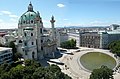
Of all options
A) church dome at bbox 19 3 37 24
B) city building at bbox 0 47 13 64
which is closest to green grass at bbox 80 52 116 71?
city building at bbox 0 47 13 64

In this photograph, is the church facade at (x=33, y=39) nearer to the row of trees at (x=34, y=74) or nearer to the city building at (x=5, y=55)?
the city building at (x=5, y=55)

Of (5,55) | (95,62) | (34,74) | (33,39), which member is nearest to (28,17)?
(33,39)

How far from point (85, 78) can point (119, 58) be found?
27619 mm

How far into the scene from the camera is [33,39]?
206 feet

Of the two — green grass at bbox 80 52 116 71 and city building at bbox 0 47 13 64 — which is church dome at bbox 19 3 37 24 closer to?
city building at bbox 0 47 13 64

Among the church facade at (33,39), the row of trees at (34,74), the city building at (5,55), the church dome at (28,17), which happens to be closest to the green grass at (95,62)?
the church facade at (33,39)

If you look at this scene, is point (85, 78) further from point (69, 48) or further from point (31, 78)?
point (69, 48)

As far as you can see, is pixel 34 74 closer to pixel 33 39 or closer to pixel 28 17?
pixel 33 39

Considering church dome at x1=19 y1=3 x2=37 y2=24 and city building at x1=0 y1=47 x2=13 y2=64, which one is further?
church dome at x1=19 y1=3 x2=37 y2=24

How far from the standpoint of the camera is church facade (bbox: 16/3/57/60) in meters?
60.5

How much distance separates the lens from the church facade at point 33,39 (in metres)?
60.5

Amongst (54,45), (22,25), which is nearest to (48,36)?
(54,45)

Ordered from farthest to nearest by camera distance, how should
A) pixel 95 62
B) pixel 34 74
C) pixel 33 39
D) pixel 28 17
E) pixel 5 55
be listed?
1. pixel 28 17
2. pixel 33 39
3. pixel 95 62
4. pixel 5 55
5. pixel 34 74

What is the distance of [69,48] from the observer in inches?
3543
